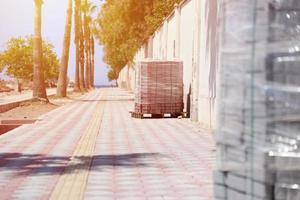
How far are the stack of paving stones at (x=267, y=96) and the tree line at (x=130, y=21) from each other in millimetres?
34874

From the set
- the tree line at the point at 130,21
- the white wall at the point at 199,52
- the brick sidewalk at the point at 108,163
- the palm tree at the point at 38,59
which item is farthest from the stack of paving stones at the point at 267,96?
the tree line at the point at 130,21

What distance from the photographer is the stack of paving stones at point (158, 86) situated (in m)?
21.0

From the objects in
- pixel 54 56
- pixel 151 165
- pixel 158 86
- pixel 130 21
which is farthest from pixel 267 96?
pixel 54 56

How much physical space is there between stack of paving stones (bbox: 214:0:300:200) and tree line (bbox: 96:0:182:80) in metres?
34.9

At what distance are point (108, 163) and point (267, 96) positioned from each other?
25.0ft

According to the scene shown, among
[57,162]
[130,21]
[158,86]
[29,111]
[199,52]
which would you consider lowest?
[29,111]

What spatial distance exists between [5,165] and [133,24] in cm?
3415

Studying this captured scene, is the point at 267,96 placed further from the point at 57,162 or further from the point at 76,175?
the point at 57,162

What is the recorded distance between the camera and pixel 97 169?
884 cm

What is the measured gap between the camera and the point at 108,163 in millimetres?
9461

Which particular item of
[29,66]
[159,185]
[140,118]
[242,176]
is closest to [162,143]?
[159,185]

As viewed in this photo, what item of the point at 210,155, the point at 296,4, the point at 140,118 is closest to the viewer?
the point at 296,4

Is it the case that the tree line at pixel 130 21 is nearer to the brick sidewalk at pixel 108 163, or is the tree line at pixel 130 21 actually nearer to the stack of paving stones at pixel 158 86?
the stack of paving stones at pixel 158 86

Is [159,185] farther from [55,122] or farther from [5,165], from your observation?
[55,122]
